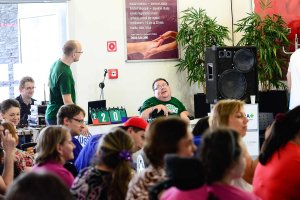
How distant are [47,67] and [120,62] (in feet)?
3.21

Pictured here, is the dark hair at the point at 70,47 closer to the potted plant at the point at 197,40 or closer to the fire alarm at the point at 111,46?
the fire alarm at the point at 111,46

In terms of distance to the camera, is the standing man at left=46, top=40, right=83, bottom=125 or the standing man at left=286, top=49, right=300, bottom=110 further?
the standing man at left=286, top=49, right=300, bottom=110

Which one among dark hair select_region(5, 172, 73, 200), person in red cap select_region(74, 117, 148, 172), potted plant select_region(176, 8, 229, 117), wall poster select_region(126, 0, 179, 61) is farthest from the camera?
wall poster select_region(126, 0, 179, 61)

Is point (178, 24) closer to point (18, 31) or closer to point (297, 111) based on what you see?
point (18, 31)

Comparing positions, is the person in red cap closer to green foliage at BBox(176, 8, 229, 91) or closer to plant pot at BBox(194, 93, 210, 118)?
green foliage at BBox(176, 8, 229, 91)

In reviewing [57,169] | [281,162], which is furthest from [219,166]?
[57,169]

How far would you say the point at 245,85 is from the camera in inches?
295

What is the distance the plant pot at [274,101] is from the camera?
8.39 m

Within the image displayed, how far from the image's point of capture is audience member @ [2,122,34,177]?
4.01m

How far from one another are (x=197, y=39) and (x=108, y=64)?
124cm

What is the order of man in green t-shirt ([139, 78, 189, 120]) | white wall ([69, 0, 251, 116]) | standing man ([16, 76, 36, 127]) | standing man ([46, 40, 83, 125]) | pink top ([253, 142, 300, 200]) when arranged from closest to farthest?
pink top ([253, 142, 300, 200]), standing man ([46, 40, 83, 125]), man in green t-shirt ([139, 78, 189, 120]), standing man ([16, 76, 36, 127]), white wall ([69, 0, 251, 116])

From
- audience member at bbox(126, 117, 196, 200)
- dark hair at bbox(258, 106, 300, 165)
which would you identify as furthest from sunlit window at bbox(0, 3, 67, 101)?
audience member at bbox(126, 117, 196, 200)

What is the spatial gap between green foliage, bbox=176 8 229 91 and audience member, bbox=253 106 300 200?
16.8 feet

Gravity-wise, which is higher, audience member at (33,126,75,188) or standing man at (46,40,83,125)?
standing man at (46,40,83,125)
